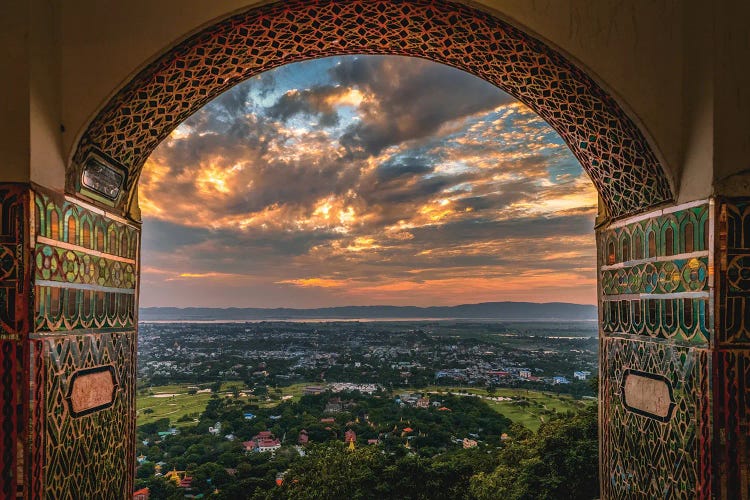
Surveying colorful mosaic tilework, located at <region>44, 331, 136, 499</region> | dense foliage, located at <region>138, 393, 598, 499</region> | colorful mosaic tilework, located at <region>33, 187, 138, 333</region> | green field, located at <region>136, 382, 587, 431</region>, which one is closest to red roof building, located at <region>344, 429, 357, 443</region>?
dense foliage, located at <region>138, 393, 598, 499</region>

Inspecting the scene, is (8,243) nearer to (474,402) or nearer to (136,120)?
(136,120)

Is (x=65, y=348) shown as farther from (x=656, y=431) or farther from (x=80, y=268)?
(x=656, y=431)

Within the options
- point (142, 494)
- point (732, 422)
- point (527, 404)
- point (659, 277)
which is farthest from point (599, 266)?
point (527, 404)

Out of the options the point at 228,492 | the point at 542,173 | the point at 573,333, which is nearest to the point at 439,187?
the point at 542,173

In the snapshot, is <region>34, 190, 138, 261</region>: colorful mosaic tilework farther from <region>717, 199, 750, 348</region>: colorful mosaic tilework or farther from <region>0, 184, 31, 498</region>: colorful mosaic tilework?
<region>717, 199, 750, 348</region>: colorful mosaic tilework

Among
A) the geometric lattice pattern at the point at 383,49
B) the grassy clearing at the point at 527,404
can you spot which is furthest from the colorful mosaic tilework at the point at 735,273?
the grassy clearing at the point at 527,404

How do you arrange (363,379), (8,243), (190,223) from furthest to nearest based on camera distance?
(363,379), (190,223), (8,243)
